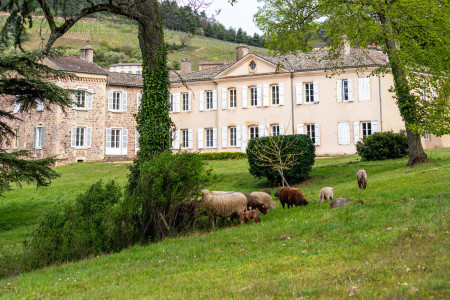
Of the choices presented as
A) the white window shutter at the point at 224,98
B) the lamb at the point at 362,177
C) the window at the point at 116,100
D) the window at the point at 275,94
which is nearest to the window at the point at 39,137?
the window at the point at 116,100

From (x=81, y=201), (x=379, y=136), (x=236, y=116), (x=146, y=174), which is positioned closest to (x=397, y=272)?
(x=146, y=174)

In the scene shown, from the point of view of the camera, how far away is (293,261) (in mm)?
7086

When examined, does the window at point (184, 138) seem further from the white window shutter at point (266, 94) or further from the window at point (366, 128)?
the window at point (366, 128)

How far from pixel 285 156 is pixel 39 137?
23597 mm

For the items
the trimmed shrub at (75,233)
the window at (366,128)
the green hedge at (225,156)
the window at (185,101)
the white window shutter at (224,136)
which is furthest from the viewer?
the window at (185,101)

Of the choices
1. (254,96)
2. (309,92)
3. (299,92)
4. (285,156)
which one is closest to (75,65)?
(254,96)

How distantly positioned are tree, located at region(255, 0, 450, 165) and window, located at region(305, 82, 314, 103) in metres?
13.0

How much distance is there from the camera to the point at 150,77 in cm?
1302

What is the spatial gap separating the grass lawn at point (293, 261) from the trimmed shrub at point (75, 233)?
0.83 m

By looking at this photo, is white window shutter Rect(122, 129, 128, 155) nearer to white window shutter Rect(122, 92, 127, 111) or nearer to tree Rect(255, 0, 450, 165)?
white window shutter Rect(122, 92, 127, 111)

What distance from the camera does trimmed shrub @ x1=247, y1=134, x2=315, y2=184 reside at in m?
19.8

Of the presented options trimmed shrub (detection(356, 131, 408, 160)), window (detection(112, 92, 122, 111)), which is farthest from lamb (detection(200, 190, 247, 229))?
window (detection(112, 92, 122, 111))

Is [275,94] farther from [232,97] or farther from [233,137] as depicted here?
[233,137]

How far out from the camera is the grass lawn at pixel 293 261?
5.62 metres
